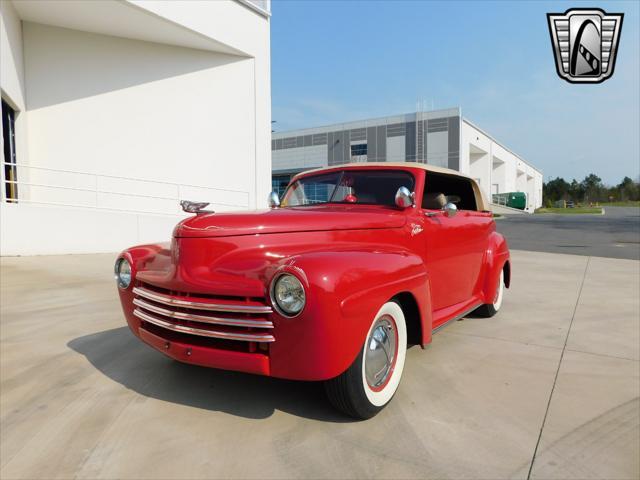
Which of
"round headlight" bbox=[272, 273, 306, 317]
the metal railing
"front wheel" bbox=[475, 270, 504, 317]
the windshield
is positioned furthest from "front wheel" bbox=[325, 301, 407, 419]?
the metal railing

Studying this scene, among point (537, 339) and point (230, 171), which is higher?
point (230, 171)

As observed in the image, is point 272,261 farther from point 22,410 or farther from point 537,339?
point 537,339

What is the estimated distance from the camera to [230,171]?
45.7 ft

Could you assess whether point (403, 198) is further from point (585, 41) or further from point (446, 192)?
point (585, 41)

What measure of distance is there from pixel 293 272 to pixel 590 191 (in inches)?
4376

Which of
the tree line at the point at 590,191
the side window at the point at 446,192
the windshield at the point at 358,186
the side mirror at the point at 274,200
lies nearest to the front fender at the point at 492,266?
the side window at the point at 446,192

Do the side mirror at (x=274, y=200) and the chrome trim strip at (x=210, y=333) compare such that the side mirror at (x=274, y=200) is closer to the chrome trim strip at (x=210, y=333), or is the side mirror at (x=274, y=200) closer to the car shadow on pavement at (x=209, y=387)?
the car shadow on pavement at (x=209, y=387)

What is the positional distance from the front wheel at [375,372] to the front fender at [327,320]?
128 mm

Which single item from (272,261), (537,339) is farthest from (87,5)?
(537,339)

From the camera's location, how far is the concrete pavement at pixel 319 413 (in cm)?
187

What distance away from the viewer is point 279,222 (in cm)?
253

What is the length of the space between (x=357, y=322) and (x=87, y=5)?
38.5 feet

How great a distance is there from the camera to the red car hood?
8.06 feet

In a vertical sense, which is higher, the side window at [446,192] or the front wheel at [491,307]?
the side window at [446,192]
